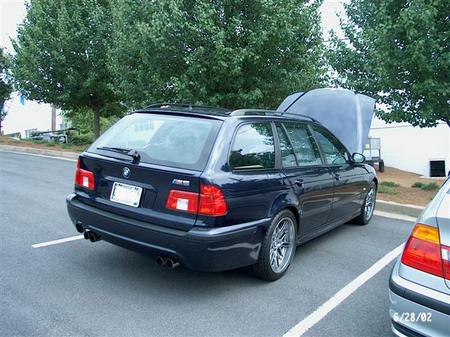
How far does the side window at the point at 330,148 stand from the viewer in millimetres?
4902

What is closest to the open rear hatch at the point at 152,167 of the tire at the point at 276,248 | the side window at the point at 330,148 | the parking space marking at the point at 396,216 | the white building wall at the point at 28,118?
the tire at the point at 276,248

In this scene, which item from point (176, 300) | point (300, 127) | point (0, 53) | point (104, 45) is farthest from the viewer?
point (0, 53)

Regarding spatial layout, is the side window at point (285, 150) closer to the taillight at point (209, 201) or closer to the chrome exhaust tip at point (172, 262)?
the taillight at point (209, 201)

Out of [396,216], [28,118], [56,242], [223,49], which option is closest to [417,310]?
[56,242]

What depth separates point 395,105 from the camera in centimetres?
843

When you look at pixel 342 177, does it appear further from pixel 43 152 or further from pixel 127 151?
pixel 43 152

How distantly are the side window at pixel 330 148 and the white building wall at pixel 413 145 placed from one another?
12.1 meters

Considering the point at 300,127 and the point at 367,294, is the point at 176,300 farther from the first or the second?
the point at 300,127

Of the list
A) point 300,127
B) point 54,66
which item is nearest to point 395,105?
point 300,127

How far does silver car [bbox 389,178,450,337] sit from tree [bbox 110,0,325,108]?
763cm

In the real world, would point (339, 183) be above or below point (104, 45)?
below

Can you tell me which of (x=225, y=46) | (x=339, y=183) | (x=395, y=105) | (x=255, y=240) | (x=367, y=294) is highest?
(x=225, y=46)

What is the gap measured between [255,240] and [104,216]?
4.29 ft
